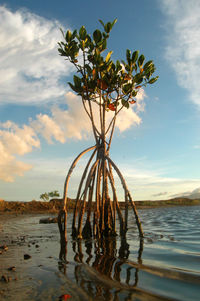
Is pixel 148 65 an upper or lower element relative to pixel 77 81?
upper

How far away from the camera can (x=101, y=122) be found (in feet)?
37.6

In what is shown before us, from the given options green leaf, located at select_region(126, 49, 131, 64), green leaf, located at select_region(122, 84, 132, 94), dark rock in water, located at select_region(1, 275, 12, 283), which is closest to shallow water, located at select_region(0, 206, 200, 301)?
dark rock in water, located at select_region(1, 275, 12, 283)

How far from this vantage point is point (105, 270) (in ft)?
19.4

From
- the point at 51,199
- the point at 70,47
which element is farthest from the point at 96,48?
the point at 51,199

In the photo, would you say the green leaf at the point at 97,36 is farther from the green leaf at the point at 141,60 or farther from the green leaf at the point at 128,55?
the green leaf at the point at 141,60

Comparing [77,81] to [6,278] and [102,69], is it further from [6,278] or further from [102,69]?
[6,278]

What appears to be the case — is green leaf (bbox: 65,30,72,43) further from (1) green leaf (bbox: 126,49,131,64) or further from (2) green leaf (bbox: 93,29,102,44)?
(1) green leaf (bbox: 126,49,131,64)

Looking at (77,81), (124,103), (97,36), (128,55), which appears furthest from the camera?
(124,103)

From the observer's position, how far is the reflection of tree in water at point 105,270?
15.1ft

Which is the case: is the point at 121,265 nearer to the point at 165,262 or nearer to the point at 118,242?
the point at 165,262

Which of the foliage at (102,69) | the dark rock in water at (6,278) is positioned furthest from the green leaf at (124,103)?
the dark rock in water at (6,278)

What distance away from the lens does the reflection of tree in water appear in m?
4.60

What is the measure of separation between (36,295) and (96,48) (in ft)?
30.3

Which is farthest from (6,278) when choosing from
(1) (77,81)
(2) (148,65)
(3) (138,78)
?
(2) (148,65)
